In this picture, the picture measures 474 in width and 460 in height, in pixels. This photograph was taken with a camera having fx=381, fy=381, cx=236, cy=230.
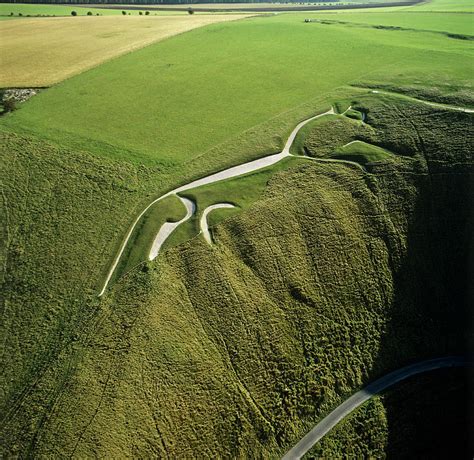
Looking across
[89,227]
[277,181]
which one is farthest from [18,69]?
[277,181]

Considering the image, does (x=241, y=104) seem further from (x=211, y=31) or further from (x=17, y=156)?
(x=211, y=31)

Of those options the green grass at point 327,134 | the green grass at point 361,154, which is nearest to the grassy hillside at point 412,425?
the green grass at point 361,154

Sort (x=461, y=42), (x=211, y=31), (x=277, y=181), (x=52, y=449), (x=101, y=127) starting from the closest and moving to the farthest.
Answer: (x=52, y=449) → (x=277, y=181) → (x=101, y=127) → (x=461, y=42) → (x=211, y=31)

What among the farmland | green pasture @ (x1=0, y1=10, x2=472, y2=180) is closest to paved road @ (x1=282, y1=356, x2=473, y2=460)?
the farmland

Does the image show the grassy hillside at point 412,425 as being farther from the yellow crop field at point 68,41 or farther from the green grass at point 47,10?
the green grass at point 47,10

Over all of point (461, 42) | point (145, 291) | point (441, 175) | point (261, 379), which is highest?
point (461, 42)

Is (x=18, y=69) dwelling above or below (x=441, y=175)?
above

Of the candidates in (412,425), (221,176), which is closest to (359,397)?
(412,425)
